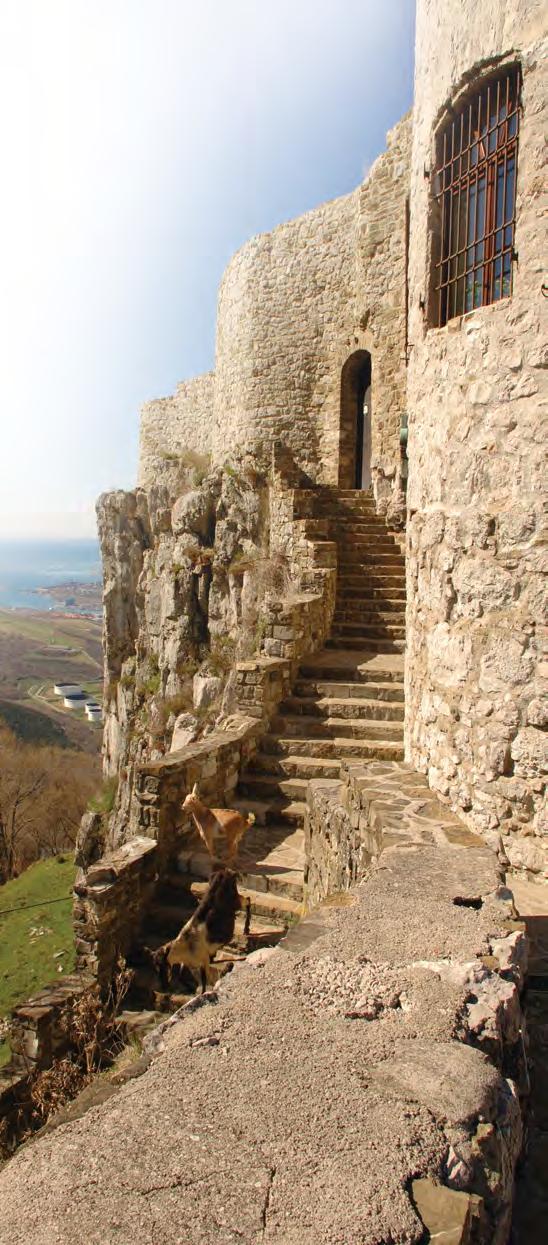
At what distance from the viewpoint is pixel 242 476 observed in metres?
17.3

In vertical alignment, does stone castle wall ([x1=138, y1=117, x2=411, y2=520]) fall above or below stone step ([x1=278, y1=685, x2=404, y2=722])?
above

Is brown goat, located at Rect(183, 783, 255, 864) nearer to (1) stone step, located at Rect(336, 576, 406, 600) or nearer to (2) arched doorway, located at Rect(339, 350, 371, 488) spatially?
(1) stone step, located at Rect(336, 576, 406, 600)

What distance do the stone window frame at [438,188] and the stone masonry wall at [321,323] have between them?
9.35m

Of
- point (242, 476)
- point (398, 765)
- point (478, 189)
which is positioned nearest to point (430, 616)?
point (398, 765)

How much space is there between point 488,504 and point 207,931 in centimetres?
371

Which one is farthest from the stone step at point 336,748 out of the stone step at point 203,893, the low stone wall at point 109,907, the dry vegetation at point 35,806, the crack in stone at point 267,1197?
the dry vegetation at point 35,806

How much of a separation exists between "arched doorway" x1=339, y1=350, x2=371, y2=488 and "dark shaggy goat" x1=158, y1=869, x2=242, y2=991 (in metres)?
12.6

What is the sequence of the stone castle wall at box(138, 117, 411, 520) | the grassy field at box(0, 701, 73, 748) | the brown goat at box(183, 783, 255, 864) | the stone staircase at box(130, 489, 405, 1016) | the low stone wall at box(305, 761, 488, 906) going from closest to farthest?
the low stone wall at box(305, 761, 488, 906), the brown goat at box(183, 783, 255, 864), the stone staircase at box(130, 489, 405, 1016), the stone castle wall at box(138, 117, 411, 520), the grassy field at box(0, 701, 73, 748)

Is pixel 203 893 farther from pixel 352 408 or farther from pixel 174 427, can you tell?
pixel 174 427

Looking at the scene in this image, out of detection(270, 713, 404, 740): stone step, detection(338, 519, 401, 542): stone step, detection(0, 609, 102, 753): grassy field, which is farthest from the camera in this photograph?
detection(0, 609, 102, 753): grassy field

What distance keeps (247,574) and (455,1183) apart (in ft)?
45.3

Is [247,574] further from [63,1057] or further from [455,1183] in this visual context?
[455,1183]

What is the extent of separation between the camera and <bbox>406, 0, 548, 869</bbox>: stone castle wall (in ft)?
15.1

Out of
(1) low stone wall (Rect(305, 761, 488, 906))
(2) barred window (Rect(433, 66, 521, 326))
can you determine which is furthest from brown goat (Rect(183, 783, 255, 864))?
(2) barred window (Rect(433, 66, 521, 326))
